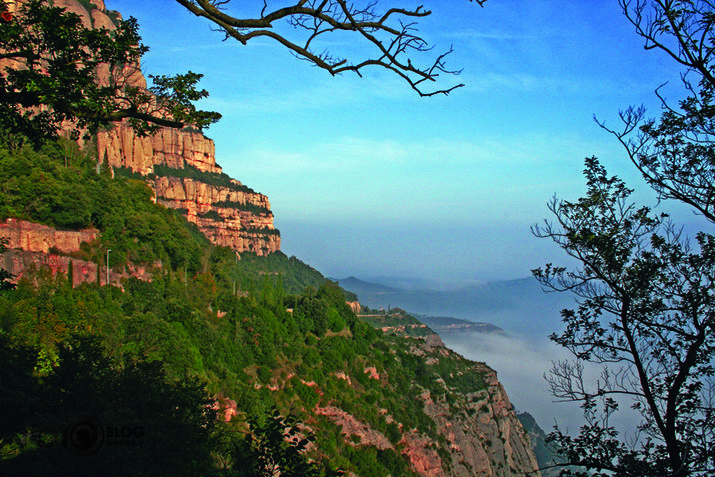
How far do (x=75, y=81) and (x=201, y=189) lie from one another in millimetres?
114250

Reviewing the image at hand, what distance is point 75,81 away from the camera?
6.66 metres

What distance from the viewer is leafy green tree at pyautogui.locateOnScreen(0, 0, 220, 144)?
259 inches

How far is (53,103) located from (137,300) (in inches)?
1128

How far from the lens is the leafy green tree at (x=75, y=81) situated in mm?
6582

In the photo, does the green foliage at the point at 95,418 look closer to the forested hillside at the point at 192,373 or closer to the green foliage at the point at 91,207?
the forested hillside at the point at 192,373

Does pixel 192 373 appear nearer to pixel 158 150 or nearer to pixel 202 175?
pixel 158 150

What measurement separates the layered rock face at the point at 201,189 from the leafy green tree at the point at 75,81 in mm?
90713

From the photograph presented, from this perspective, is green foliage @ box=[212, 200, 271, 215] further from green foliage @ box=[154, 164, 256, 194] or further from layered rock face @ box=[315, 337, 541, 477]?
layered rock face @ box=[315, 337, 541, 477]

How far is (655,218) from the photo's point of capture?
8117 millimetres

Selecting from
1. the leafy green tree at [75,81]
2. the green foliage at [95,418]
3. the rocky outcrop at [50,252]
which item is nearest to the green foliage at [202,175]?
the rocky outcrop at [50,252]

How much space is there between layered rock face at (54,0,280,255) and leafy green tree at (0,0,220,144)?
298ft

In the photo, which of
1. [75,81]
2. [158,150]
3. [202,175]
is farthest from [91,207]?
[202,175]

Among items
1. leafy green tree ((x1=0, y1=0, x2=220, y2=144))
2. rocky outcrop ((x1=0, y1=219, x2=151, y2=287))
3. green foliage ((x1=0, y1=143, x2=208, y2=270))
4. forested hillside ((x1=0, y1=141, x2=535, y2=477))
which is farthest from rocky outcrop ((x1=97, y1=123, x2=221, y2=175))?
leafy green tree ((x1=0, y1=0, x2=220, y2=144))

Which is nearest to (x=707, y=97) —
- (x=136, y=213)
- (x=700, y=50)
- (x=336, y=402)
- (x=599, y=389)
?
(x=700, y=50)
